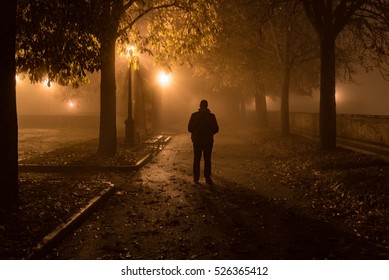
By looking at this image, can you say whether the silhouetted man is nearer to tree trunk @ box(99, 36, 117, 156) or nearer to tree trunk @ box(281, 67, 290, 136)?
tree trunk @ box(99, 36, 117, 156)

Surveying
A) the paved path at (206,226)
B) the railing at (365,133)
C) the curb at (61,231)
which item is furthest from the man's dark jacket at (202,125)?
the railing at (365,133)

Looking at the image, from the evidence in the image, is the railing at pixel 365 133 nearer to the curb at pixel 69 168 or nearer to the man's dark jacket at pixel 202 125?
the man's dark jacket at pixel 202 125

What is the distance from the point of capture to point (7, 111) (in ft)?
23.9

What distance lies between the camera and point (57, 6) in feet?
30.7

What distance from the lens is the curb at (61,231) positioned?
18.1ft

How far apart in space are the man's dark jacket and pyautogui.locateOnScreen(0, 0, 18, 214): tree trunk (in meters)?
4.56

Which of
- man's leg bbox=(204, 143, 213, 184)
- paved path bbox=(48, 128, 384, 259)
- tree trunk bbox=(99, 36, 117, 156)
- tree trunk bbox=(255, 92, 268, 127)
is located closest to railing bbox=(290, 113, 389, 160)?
man's leg bbox=(204, 143, 213, 184)

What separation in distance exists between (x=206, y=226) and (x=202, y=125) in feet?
14.0

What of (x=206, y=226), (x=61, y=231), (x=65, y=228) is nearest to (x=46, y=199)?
(x=65, y=228)

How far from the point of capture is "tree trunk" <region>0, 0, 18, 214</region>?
23.6ft

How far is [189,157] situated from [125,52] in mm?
4896

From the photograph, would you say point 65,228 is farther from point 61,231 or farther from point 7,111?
point 7,111

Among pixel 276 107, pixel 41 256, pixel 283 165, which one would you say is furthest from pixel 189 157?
pixel 276 107
